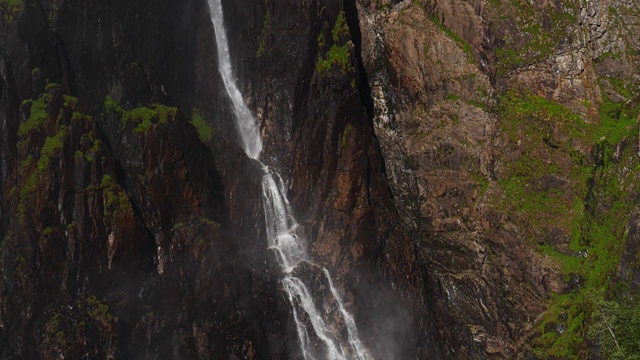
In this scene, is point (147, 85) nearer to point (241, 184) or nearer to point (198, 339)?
point (241, 184)

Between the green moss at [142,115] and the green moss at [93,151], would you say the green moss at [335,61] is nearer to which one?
the green moss at [142,115]

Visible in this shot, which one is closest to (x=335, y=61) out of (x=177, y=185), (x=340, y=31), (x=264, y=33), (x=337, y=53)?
(x=337, y=53)

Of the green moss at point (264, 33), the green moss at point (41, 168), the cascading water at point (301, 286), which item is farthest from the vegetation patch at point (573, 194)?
the green moss at point (41, 168)

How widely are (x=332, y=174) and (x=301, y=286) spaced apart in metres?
7.49

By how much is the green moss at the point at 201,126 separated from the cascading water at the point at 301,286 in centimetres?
230

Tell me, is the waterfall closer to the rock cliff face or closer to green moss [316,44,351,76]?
the rock cliff face

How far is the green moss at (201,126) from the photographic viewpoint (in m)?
42.4

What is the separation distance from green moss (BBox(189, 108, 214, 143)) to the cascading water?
2.30 m

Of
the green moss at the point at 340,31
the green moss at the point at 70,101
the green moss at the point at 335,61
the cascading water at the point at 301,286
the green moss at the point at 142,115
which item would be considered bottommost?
the cascading water at the point at 301,286

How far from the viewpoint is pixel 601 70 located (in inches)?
1578

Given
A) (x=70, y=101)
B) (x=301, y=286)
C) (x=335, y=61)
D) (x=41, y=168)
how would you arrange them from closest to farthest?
(x=41, y=168), (x=70, y=101), (x=301, y=286), (x=335, y=61)

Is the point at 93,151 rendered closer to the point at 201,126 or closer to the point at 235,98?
the point at 201,126

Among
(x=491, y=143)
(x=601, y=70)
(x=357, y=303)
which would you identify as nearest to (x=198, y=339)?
(x=357, y=303)

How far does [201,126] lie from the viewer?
4306 centimetres
